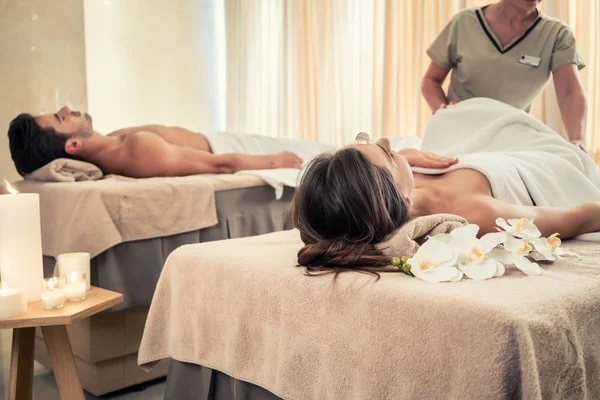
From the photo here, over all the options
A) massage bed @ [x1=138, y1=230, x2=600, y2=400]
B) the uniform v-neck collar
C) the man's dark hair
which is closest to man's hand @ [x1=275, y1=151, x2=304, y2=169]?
the man's dark hair

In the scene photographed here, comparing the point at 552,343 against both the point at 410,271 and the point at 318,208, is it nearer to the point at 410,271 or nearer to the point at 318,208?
the point at 410,271

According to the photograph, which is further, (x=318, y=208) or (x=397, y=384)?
(x=318, y=208)

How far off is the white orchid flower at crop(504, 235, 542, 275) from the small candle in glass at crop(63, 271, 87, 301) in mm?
984

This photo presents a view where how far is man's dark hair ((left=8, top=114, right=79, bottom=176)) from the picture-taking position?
2.12 m

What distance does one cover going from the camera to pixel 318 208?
1063mm

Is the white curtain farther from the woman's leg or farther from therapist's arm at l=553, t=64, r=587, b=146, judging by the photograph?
the woman's leg

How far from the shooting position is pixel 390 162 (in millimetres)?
1144

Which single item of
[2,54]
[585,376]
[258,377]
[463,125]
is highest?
[2,54]

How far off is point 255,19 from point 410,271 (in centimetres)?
369

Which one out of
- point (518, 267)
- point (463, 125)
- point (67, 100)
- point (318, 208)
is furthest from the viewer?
point (67, 100)

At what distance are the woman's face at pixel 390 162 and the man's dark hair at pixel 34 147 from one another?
60.4 inches

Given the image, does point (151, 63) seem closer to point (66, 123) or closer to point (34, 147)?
point (66, 123)

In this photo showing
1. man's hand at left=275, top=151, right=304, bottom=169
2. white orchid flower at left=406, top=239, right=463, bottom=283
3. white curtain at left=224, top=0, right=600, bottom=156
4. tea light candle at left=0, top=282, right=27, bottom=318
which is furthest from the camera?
man's hand at left=275, top=151, right=304, bottom=169

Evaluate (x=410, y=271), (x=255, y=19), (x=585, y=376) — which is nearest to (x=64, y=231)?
(x=410, y=271)
